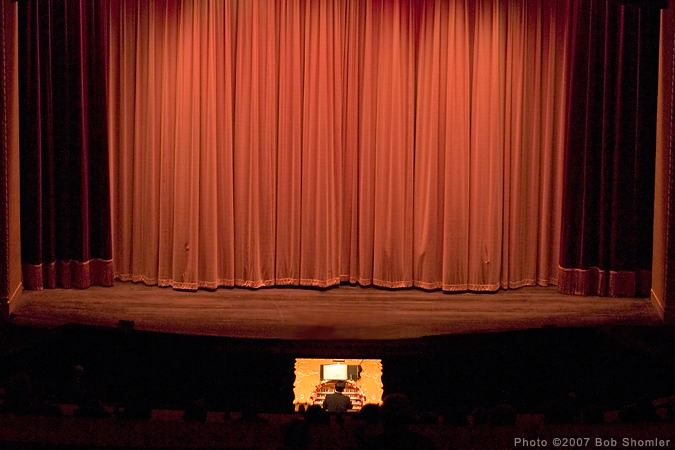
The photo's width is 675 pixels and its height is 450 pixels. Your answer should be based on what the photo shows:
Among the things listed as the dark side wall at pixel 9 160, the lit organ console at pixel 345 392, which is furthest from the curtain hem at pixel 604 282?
the dark side wall at pixel 9 160

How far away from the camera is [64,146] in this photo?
774cm

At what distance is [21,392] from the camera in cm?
363

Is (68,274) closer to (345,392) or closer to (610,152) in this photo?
(345,392)

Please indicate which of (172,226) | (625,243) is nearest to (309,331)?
(172,226)

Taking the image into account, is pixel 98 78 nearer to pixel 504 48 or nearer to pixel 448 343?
pixel 504 48

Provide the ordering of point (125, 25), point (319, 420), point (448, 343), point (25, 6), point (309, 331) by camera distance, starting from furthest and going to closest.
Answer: point (125, 25) < point (25, 6) < point (309, 331) < point (448, 343) < point (319, 420)

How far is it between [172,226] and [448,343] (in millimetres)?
3223

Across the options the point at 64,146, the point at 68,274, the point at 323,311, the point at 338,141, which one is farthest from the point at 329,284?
the point at 64,146

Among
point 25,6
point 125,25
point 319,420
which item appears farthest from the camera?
point 125,25

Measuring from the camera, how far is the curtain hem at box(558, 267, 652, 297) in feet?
24.9

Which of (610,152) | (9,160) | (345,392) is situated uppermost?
(610,152)

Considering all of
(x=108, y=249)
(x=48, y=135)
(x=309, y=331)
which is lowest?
(x=309, y=331)

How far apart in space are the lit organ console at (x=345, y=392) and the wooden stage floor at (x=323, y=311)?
776 mm

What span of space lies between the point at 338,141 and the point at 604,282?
241 cm
